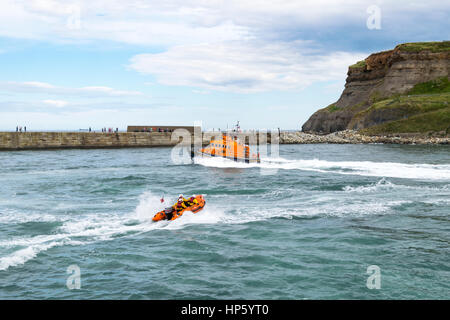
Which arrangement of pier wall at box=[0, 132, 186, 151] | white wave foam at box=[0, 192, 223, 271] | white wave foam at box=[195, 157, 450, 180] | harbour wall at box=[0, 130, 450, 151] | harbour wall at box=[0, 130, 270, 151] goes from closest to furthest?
white wave foam at box=[0, 192, 223, 271]
white wave foam at box=[195, 157, 450, 180]
pier wall at box=[0, 132, 186, 151]
harbour wall at box=[0, 130, 270, 151]
harbour wall at box=[0, 130, 450, 151]

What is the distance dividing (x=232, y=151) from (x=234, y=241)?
114 ft

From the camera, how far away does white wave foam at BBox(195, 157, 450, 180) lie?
35.7 metres

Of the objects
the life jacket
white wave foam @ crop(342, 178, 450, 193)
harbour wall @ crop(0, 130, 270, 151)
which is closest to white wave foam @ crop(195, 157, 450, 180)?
white wave foam @ crop(342, 178, 450, 193)

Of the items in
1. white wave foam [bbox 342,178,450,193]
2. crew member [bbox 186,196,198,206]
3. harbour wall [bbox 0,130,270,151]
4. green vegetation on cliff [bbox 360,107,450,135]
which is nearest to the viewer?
crew member [bbox 186,196,198,206]

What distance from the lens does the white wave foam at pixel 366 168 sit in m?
35.7

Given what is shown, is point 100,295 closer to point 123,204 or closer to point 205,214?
point 205,214

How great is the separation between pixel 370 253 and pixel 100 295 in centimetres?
911

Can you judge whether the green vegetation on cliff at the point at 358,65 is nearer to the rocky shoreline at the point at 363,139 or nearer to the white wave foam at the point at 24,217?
the rocky shoreline at the point at 363,139

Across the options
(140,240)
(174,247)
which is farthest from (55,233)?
(174,247)

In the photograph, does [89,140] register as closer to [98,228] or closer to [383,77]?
[98,228]

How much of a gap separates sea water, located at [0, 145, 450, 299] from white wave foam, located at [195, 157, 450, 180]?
10.5 feet

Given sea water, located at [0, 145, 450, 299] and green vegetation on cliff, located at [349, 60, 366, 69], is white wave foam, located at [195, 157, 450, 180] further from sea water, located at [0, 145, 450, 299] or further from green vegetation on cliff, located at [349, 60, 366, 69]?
green vegetation on cliff, located at [349, 60, 366, 69]

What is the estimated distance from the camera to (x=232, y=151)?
51031 mm

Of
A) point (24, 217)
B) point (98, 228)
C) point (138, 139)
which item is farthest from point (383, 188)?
point (138, 139)
